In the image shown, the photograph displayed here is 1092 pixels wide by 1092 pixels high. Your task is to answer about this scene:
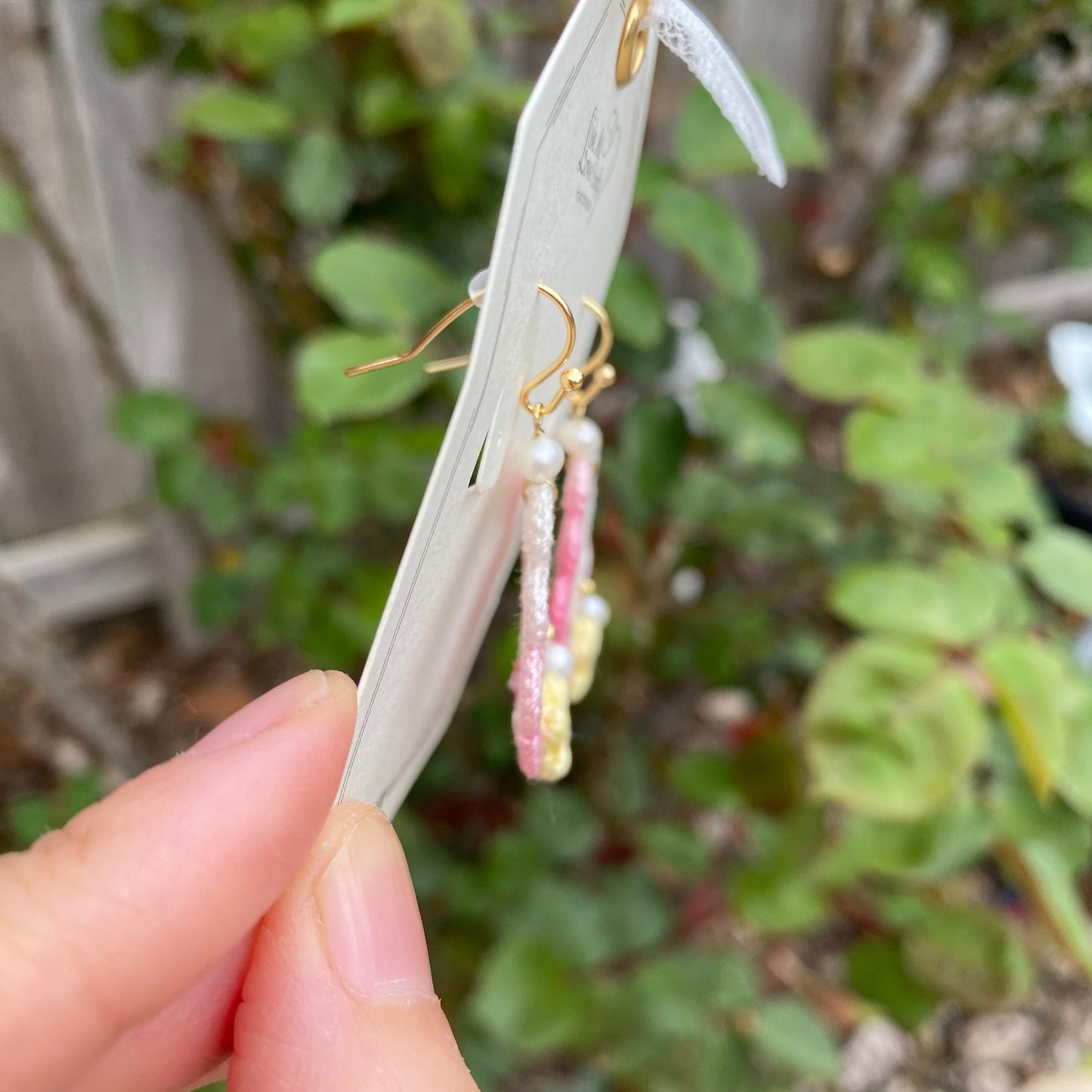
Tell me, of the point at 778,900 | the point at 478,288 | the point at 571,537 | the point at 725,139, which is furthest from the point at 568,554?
the point at 778,900

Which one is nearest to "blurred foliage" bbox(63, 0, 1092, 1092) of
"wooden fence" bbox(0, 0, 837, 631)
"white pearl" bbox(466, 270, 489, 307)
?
"wooden fence" bbox(0, 0, 837, 631)

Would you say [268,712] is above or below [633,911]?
above

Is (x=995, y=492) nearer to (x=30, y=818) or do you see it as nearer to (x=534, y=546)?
(x=534, y=546)

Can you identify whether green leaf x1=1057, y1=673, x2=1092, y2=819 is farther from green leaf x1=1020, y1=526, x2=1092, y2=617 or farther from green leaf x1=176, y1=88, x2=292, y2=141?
green leaf x1=176, y1=88, x2=292, y2=141

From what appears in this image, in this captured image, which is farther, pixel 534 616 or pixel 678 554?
pixel 678 554

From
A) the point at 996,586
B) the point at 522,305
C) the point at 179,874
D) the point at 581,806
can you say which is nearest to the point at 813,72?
the point at 996,586

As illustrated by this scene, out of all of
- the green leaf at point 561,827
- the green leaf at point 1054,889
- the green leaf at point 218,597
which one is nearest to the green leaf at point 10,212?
the green leaf at point 218,597
